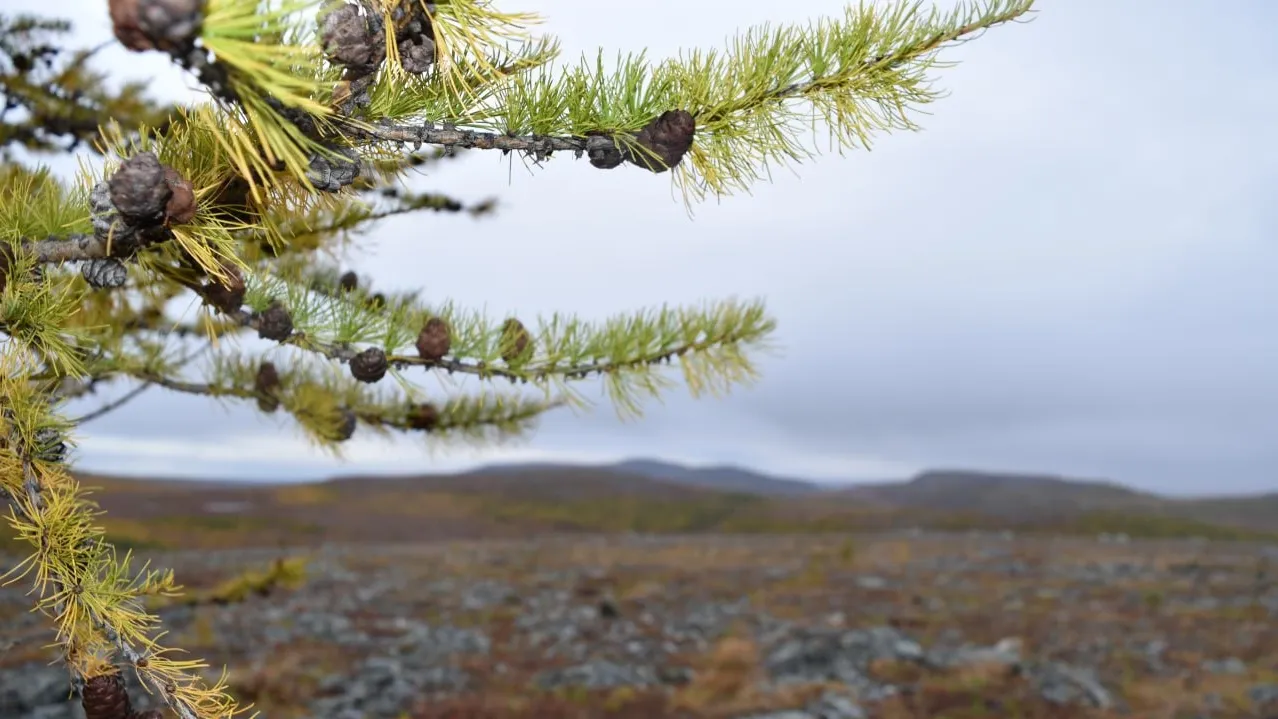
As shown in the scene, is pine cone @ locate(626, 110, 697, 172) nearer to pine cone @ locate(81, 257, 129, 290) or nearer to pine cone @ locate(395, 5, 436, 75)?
pine cone @ locate(395, 5, 436, 75)

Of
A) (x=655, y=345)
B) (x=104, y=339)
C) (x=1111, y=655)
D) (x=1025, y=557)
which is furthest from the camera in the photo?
(x=1025, y=557)

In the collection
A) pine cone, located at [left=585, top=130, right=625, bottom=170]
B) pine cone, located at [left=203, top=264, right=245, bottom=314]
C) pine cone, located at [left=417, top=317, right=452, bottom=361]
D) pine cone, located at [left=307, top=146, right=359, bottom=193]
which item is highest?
pine cone, located at [left=585, top=130, right=625, bottom=170]

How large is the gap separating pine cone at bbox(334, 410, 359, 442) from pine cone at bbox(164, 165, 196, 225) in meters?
2.24

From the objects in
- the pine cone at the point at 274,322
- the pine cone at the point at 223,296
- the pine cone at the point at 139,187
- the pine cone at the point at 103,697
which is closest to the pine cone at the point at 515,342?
the pine cone at the point at 274,322

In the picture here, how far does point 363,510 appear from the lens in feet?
129

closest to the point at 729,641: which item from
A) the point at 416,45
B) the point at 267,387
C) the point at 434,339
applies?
the point at 267,387

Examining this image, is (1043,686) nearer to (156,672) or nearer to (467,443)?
(467,443)

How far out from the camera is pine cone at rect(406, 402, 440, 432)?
453 cm

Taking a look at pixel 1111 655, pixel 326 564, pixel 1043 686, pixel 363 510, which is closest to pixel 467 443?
pixel 1043 686

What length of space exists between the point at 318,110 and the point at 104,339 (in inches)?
125

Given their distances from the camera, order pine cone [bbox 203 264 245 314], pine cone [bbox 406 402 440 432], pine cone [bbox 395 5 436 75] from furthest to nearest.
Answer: pine cone [bbox 406 402 440 432] → pine cone [bbox 203 264 245 314] → pine cone [bbox 395 5 436 75]

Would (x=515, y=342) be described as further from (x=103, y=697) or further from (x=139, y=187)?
(x=103, y=697)

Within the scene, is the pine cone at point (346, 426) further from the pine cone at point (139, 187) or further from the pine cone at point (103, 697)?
the pine cone at point (139, 187)

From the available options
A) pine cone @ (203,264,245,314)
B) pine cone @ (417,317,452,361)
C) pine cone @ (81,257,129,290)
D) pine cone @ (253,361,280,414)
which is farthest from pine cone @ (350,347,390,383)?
pine cone @ (253,361,280,414)
